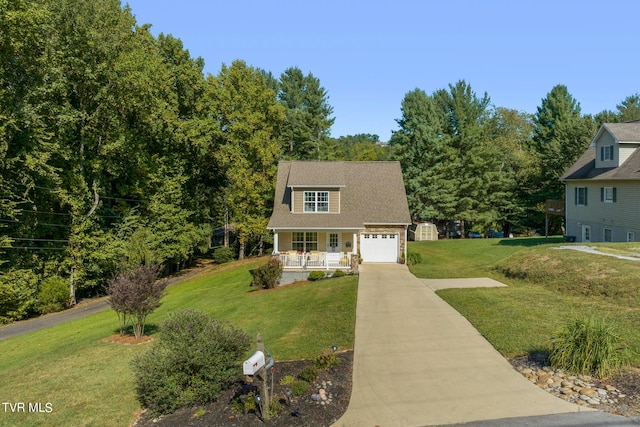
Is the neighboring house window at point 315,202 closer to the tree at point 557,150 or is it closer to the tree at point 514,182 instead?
the tree at point 514,182

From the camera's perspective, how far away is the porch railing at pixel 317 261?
2412 cm

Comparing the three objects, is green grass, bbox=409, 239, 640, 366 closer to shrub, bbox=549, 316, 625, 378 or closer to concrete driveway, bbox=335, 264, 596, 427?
shrub, bbox=549, 316, 625, 378

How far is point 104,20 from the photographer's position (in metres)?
27.9

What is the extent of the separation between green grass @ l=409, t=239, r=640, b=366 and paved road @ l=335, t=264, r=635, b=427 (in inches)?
33.7

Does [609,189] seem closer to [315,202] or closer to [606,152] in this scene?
Answer: [606,152]

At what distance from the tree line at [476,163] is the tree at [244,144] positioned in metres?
14.7

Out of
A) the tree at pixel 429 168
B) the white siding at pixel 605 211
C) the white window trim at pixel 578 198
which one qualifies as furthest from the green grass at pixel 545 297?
the tree at pixel 429 168

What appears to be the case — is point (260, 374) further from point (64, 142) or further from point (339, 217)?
point (64, 142)

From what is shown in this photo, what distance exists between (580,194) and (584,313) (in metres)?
22.6

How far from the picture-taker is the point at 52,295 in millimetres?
26562

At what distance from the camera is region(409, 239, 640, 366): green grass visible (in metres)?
11.3

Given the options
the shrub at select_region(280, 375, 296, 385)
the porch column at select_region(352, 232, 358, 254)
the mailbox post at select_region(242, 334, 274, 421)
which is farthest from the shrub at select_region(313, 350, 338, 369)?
the porch column at select_region(352, 232, 358, 254)

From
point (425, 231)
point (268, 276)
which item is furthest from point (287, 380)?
point (425, 231)

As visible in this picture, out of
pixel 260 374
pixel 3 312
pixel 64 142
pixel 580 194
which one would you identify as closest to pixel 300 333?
pixel 260 374
